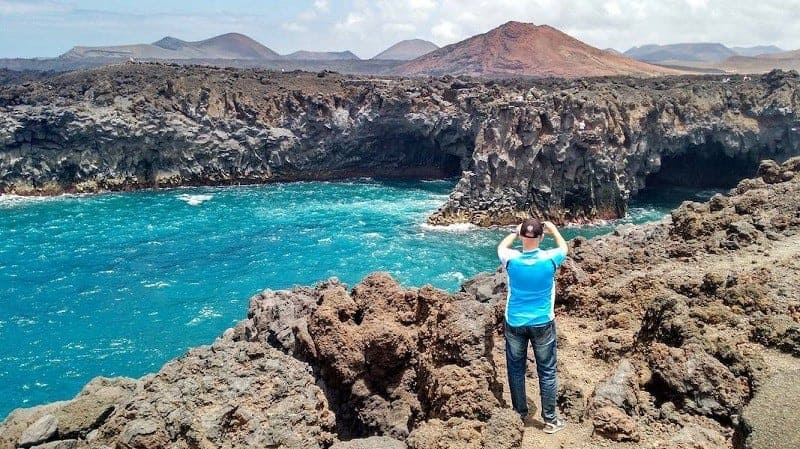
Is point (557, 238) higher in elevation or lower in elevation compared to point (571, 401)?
higher

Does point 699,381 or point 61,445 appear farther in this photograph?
point 61,445

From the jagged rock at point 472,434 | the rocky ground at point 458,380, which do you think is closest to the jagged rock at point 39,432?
the rocky ground at point 458,380

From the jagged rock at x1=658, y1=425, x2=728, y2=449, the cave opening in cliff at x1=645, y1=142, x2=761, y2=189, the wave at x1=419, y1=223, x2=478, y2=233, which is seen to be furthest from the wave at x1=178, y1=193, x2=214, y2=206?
the jagged rock at x1=658, y1=425, x2=728, y2=449

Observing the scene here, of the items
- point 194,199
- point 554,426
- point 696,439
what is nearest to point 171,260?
point 194,199

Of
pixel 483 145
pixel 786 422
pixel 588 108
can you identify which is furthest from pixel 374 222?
pixel 786 422

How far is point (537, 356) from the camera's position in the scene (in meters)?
8.40

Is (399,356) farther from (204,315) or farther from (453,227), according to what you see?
(453,227)

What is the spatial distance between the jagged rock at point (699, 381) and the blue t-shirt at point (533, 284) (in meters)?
2.09

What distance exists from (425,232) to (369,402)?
36.6 m

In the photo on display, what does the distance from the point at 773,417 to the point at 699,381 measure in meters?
1.17

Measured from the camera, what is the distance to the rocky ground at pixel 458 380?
7586mm

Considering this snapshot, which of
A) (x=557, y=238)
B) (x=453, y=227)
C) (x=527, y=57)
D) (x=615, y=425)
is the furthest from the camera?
(x=527, y=57)

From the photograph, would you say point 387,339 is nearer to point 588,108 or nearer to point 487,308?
point 487,308

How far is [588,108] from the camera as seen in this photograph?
5019 cm
